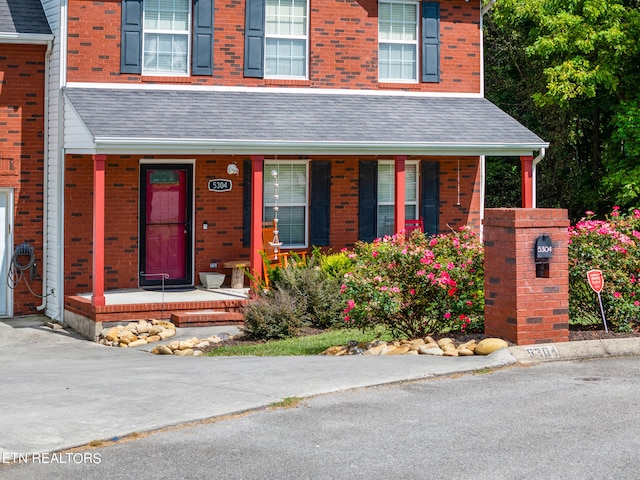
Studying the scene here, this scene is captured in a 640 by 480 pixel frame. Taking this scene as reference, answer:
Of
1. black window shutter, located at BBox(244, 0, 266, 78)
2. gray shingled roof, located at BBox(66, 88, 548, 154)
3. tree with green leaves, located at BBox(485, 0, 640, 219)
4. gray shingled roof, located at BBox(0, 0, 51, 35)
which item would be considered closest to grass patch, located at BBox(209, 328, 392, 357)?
gray shingled roof, located at BBox(66, 88, 548, 154)

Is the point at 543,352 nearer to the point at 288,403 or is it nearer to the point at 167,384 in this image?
the point at 288,403

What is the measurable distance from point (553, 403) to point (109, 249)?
427 inches

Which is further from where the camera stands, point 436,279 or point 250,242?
point 250,242

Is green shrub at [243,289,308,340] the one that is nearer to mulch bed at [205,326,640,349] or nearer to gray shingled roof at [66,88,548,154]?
mulch bed at [205,326,640,349]

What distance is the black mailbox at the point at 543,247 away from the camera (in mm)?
11367


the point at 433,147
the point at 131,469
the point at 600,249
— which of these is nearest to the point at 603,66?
the point at 433,147

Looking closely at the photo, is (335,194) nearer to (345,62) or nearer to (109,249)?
(345,62)

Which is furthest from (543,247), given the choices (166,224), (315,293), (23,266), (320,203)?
(23,266)

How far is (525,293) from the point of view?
1139 centimetres

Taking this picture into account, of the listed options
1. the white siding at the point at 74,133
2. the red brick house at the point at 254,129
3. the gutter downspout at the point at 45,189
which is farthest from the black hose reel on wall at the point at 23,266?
the white siding at the point at 74,133

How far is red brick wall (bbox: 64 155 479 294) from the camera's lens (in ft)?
59.1

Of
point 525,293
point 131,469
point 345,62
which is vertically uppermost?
point 345,62

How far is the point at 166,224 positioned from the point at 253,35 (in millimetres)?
3839

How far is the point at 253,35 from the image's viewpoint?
1902cm
